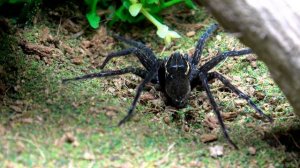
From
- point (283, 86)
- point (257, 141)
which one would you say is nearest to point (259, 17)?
point (283, 86)

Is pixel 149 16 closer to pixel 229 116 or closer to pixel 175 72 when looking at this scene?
pixel 175 72

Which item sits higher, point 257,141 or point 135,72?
point 135,72

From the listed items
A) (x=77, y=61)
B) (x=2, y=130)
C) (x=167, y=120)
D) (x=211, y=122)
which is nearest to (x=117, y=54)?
(x=77, y=61)

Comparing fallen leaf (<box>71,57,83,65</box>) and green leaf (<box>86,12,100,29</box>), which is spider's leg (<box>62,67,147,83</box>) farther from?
green leaf (<box>86,12,100,29</box>)

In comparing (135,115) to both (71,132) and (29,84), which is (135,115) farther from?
(29,84)

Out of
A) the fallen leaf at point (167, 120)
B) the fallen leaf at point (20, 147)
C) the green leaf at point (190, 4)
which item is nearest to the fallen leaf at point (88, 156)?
the fallen leaf at point (20, 147)
